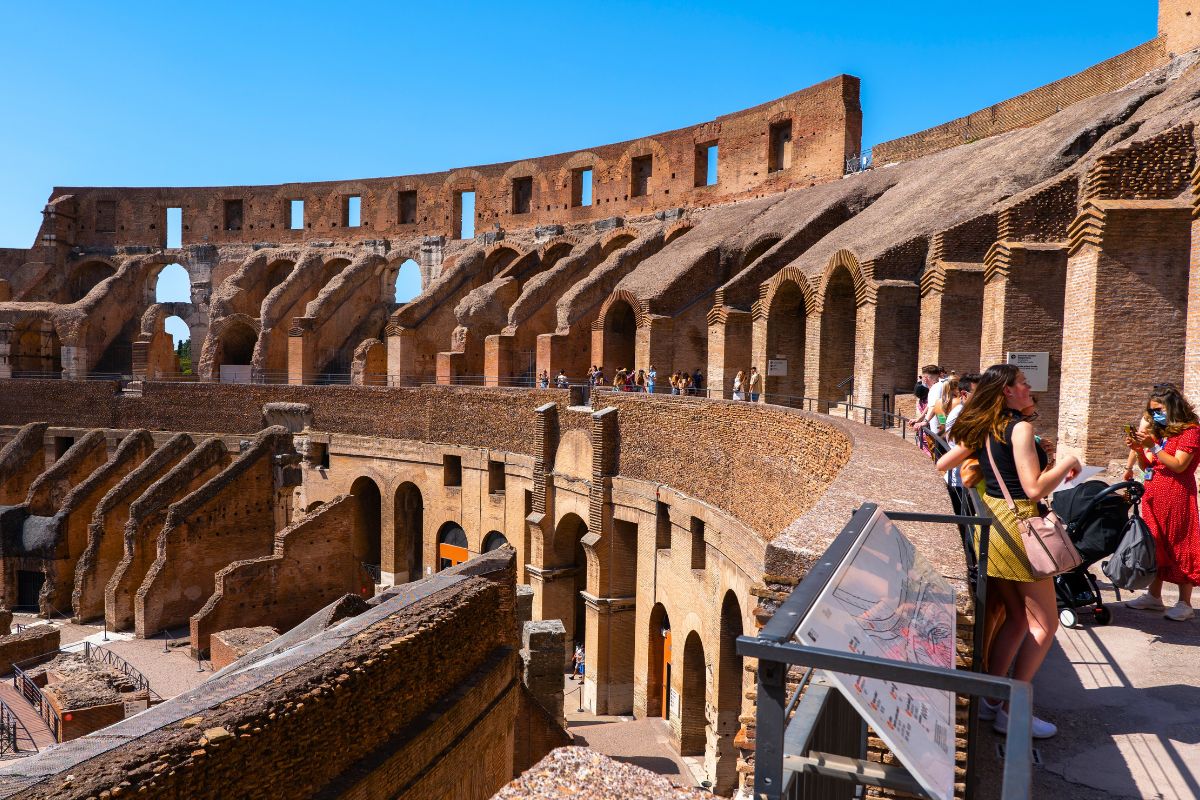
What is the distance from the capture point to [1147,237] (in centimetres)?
1055

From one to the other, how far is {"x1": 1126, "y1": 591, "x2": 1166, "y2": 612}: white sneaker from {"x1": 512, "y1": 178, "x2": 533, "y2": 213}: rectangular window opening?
28.4m

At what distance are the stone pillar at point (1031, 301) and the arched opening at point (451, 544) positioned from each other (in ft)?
43.6

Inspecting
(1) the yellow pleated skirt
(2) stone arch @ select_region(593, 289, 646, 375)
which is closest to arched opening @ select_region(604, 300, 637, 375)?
(2) stone arch @ select_region(593, 289, 646, 375)

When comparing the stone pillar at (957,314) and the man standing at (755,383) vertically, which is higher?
the stone pillar at (957,314)

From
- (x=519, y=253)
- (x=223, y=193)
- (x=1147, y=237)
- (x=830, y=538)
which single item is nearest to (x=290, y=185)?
(x=223, y=193)

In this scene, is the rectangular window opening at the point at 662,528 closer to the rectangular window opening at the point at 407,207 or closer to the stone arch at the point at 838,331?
the stone arch at the point at 838,331

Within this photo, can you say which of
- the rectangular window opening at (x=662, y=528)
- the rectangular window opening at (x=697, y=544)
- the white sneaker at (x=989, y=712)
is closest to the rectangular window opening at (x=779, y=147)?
the rectangular window opening at (x=662, y=528)

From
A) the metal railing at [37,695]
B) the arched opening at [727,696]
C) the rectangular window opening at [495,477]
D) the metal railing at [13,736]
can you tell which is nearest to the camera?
the arched opening at [727,696]

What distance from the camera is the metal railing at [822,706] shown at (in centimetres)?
163

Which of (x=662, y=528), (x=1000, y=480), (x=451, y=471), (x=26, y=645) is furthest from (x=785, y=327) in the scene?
(x=26, y=645)

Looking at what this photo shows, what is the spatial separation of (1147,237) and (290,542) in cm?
1708

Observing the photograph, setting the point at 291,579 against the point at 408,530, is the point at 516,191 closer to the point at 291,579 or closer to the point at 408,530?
the point at 408,530

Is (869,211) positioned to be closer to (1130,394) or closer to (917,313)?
(917,313)

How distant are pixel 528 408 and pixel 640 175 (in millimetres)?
13827
